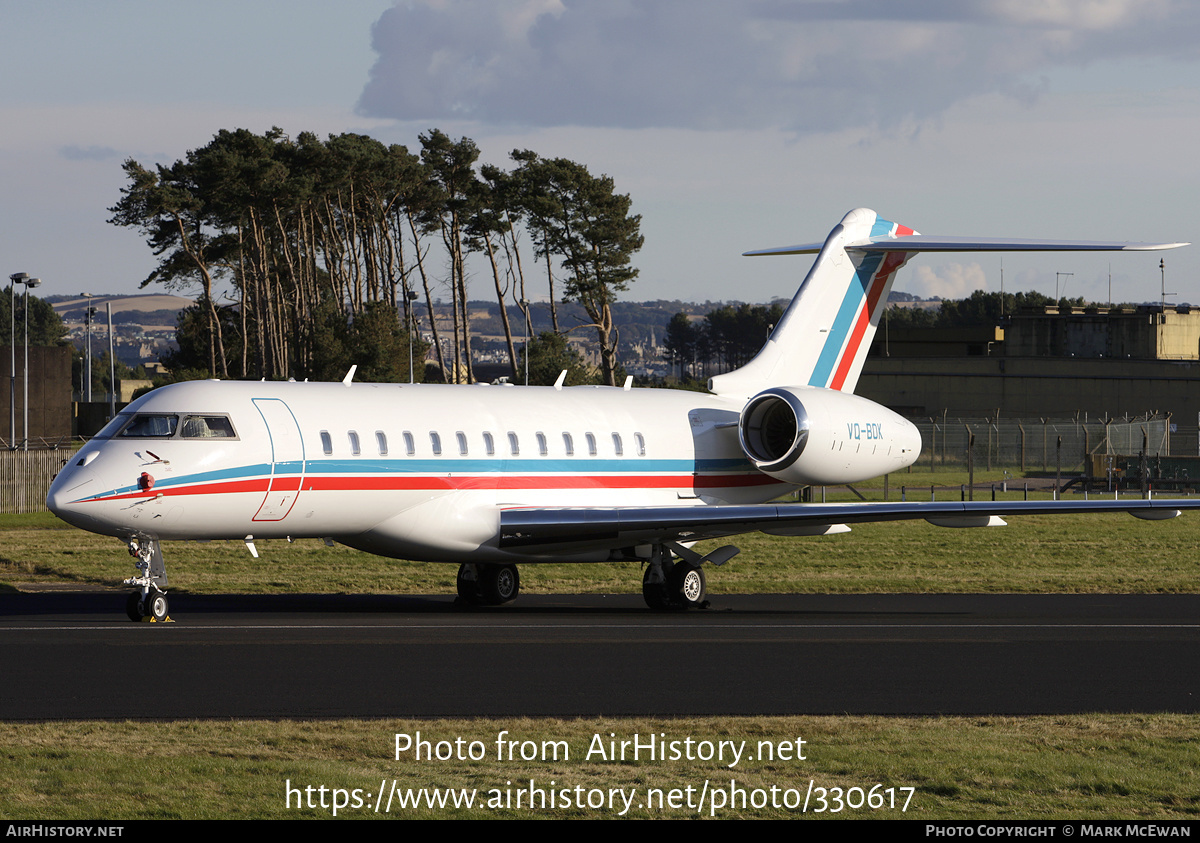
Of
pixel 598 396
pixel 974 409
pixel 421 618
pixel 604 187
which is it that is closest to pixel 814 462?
pixel 598 396

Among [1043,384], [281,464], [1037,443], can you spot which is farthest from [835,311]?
[1043,384]

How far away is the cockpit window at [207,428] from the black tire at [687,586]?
749 centimetres

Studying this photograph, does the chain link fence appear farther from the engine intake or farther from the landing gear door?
the landing gear door

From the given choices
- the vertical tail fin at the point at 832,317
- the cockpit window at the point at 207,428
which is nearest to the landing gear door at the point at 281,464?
the cockpit window at the point at 207,428

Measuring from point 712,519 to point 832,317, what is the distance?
7.40m

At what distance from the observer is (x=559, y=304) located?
88.2 meters

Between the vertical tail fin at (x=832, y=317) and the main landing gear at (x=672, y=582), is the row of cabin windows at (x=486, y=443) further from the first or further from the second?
the vertical tail fin at (x=832, y=317)

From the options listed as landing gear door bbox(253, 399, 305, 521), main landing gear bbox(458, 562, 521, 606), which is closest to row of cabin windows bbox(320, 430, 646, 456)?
landing gear door bbox(253, 399, 305, 521)

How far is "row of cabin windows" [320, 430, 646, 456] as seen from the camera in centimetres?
2122

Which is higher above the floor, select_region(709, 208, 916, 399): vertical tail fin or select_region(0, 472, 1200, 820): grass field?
select_region(709, 208, 916, 399): vertical tail fin

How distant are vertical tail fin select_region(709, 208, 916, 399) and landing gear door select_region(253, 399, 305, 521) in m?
9.18

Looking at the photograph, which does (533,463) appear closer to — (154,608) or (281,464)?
(281,464)

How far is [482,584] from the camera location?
78.7 ft
